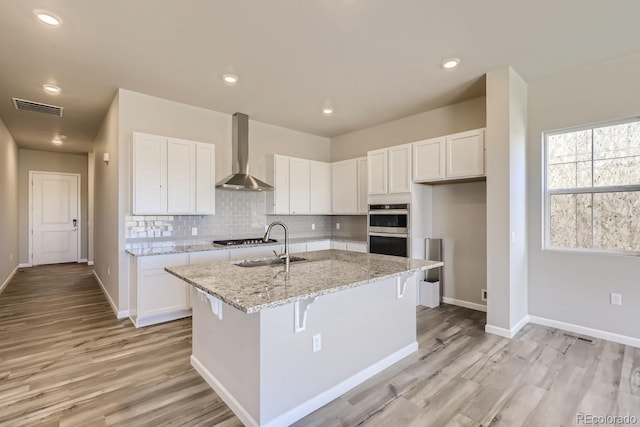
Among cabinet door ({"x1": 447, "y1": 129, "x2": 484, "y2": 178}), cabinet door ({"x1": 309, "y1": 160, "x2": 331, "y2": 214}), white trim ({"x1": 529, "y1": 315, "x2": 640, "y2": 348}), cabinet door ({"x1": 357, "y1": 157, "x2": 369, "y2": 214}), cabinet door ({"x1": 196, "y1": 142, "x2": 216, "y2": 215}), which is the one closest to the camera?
white trim ({"x1": 529, "y1": 315, "x2": 640, "y2": 348})

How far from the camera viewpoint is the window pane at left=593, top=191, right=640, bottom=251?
3090 millimetres

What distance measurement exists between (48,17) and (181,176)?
198 centimetres

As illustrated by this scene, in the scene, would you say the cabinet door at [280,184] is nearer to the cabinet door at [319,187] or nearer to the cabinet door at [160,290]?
the cabinet door at [319,187]

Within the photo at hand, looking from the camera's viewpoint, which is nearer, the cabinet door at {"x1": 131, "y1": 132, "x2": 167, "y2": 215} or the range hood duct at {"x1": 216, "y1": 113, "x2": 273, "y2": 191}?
the cabinet door at {"x1": 131, "y1": 132, "x2": 167, "y2": 215}

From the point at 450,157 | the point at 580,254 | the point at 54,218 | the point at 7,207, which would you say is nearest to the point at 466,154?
the point at 450,157

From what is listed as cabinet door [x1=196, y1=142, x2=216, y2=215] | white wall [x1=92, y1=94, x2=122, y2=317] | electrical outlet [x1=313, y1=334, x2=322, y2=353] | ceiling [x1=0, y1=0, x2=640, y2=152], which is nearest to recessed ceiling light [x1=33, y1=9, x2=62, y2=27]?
ceiling [x1=0, y1=0, x2=640, y2=152]

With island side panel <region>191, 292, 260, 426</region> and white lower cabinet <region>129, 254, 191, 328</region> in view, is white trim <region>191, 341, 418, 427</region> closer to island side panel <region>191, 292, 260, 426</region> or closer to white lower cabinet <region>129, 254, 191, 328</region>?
island side panel <region>191, 292, 260, 426</region>

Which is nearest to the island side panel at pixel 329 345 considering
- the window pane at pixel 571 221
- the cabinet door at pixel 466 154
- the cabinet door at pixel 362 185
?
the cabinet door at pixel 466 154

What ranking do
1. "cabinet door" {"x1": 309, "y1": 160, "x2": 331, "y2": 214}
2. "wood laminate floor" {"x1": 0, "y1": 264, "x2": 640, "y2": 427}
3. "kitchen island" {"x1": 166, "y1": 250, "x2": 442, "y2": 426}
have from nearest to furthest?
"kitchen island" {"x1": 166, "y1": 250, "x2": 442, "y2": 426} < "wood laminate floor" {"x1": 0, "y1": 264, "x2": 640, "y2": 427} < "cabinet door" {"x1": 309, "y1": 160, "x2": 331, "y2": 214}

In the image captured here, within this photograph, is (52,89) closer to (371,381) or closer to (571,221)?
(371,381)

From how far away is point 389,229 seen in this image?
14.6ft

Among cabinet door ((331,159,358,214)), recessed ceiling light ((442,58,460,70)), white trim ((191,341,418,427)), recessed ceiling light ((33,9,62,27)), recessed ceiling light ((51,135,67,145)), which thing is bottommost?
white trim ((191,341,418,427))

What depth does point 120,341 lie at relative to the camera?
319 centimetres

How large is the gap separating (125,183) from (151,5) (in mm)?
2334
